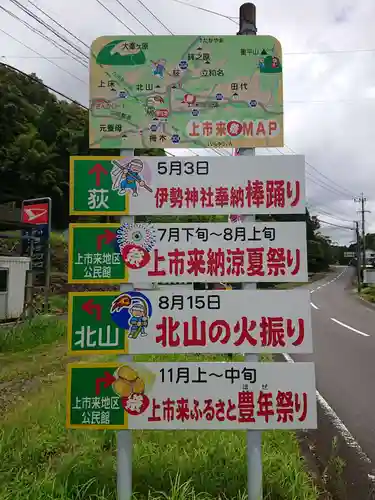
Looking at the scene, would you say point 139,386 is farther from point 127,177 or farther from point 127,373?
point 127,177

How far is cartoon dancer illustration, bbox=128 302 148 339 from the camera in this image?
3082mm

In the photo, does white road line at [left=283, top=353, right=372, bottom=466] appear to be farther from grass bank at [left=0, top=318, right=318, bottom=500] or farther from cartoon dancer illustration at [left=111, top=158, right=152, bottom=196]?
cartoon dancer illustration at [left=111, top=158, right=152, bottom=196]

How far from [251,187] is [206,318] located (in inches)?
38.1

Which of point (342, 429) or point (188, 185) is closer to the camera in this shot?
point (188, 185)

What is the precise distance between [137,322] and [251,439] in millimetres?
1113

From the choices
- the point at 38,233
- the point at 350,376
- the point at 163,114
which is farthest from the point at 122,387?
the point at 38,233

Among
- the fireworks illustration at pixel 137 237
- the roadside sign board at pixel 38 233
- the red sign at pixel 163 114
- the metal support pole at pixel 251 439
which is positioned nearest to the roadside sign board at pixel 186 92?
the red sign at pixel 163 114

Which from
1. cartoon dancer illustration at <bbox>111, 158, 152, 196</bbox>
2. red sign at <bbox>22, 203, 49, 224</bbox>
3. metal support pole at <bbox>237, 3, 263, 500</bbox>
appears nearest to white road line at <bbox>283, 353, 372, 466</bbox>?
metal support pole at <bbox>237, 3, 263, 500</bbox>

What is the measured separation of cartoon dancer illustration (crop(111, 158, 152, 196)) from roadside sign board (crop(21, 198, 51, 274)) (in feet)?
38.9

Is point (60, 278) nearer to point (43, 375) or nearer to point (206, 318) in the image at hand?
point (43, 375)

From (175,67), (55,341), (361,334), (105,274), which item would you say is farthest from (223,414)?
(361,334)

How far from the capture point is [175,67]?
10.6 feet

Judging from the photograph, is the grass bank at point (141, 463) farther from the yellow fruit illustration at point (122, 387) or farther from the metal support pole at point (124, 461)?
the yellow fruit illustration at point (122, 387)

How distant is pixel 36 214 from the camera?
1566 cm
